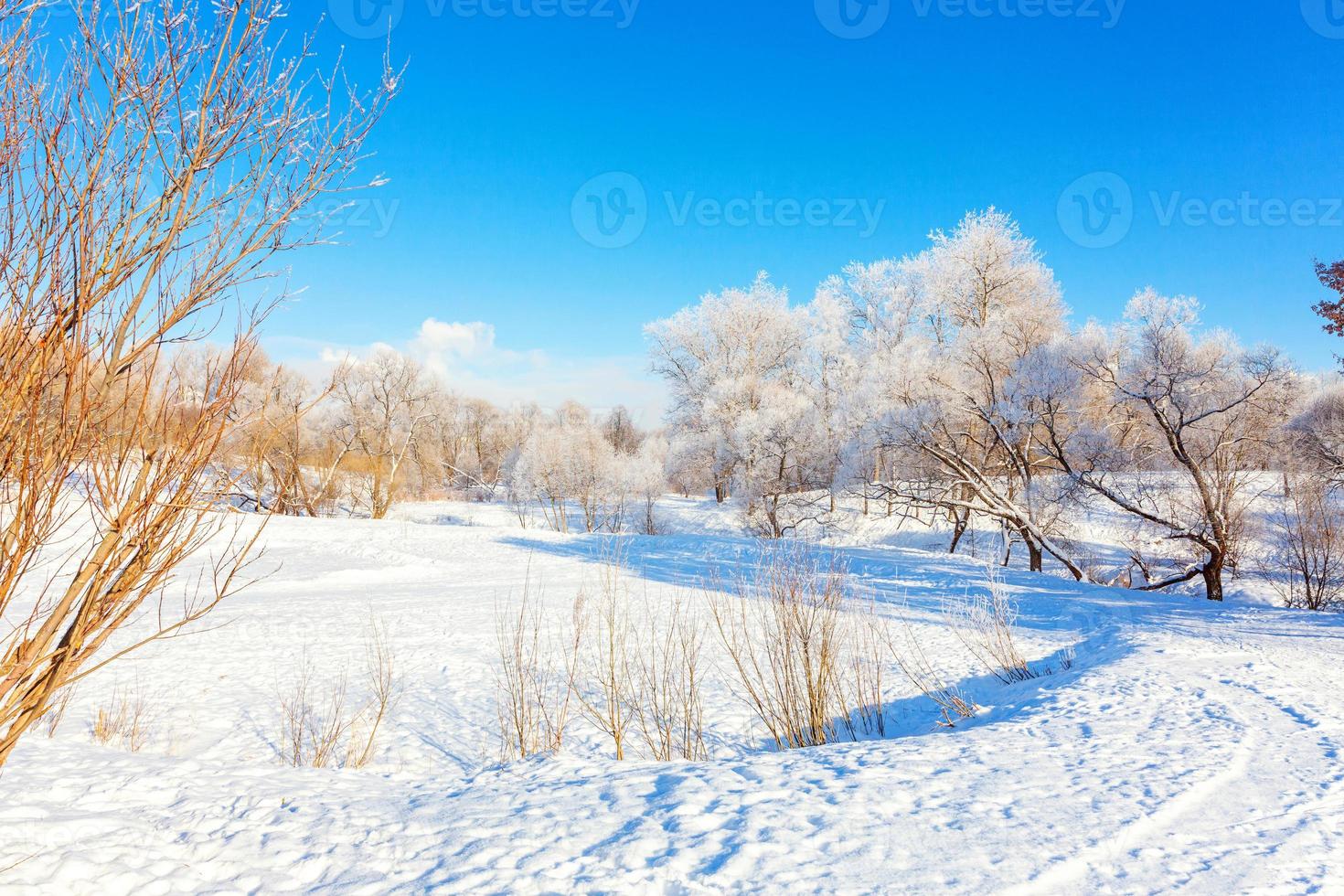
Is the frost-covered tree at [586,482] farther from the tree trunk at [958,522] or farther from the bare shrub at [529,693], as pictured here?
the bare shrub at [529,693]

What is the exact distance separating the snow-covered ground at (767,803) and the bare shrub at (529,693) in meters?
0.27

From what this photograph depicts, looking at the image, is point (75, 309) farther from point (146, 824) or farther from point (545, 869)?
point (545, 869)

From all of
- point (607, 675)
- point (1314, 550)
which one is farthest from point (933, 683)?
point (1314, 550)

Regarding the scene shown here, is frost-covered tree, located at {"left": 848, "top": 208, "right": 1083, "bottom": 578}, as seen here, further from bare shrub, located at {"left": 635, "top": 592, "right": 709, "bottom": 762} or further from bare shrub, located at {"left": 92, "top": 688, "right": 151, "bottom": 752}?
bare shrub, located at {"left": 92, "top": 688, "right": 151, "bottom": 752}

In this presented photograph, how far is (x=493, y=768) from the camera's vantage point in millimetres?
4215

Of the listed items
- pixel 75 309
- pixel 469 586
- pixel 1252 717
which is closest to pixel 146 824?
pixel 75 309

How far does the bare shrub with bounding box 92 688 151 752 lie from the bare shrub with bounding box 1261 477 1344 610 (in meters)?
16.1

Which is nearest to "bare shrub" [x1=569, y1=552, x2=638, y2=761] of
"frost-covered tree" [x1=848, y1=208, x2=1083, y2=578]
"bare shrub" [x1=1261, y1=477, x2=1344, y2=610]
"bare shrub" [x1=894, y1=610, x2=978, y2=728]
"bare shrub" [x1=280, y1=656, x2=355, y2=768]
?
"bare shrub" [x1=280, y1=656, x2=355, y2=768]

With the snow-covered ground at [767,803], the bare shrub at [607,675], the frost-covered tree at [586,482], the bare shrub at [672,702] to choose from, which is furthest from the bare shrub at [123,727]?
the frost-covered tree at [586,482]

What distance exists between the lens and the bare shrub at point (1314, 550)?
38.2 ft

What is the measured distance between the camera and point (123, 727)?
5.34 meters

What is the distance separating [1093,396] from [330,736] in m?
15.8

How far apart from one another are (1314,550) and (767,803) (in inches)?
557

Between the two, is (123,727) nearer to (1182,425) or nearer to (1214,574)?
(1182,425)
